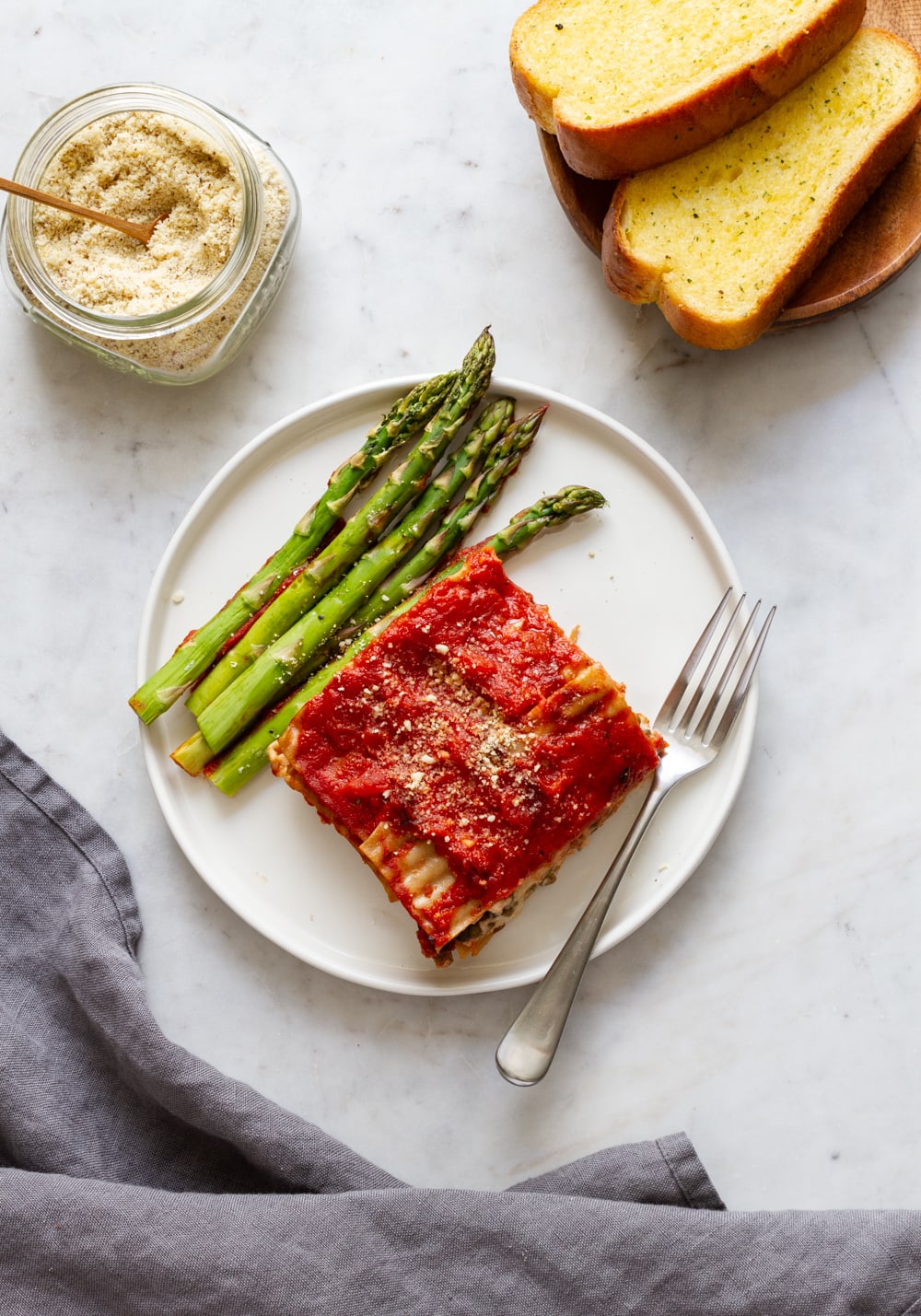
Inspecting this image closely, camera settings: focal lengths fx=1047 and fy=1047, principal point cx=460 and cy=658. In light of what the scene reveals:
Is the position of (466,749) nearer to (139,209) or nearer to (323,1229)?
(323,1229)

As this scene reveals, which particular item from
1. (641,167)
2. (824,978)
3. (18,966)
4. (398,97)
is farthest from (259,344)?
(824,978)

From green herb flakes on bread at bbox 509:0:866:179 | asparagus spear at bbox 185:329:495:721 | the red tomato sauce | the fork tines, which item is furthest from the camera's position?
asparagus spear at bbox 185:329:495:721

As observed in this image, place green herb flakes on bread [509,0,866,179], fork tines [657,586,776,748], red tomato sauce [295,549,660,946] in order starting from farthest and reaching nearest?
fork tines [657,586,776,748]
green herb flakes on bread [509,0,866,179]
red tomato sauce [295,549,660,946]

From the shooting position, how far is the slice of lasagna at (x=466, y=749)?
3176 millimetres

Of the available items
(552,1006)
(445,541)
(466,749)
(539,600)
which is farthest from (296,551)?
(552,1006)

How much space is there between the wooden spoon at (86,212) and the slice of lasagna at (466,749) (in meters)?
1.52

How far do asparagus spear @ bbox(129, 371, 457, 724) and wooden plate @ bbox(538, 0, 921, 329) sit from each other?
753mm

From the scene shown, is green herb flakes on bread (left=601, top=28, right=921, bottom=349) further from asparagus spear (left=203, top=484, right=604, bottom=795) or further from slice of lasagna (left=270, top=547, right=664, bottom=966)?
slice of lasagna (left=270, top=547, right=664, bottom=966)

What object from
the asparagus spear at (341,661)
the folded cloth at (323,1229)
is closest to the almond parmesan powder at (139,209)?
the asparagus spear at (341,661)

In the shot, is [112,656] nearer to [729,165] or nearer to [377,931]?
[377,931]

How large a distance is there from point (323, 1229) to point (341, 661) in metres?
1.79

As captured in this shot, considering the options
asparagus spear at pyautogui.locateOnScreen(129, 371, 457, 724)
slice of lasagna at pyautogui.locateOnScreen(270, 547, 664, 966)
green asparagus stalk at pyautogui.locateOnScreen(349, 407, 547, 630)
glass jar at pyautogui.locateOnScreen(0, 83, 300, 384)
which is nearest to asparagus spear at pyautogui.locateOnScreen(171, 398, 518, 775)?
green asparagus stalk at pyautogui.locateOnScreen(349, 407, 547, 630)

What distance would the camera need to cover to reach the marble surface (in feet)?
11.9

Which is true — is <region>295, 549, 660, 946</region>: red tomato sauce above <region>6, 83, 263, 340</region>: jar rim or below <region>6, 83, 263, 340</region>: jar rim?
below
